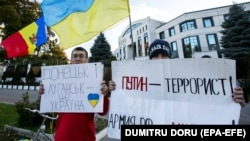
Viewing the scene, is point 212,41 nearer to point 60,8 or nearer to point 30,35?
point 30,35

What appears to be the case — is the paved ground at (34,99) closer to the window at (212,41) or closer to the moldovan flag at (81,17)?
the moldovan flag at (81,17)

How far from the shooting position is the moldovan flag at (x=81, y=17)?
3.74 meters

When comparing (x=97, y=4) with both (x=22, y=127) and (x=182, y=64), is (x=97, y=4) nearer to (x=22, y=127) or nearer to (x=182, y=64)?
(x=182, y=64)

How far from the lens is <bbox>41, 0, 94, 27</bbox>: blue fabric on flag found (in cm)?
419

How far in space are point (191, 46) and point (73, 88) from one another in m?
44.8

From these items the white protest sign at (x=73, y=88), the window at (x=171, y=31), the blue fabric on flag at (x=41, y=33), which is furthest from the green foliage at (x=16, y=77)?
the white protest sign at (x=73, y=88)

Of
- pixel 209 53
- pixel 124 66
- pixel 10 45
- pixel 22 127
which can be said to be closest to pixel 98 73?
pixel 124 66

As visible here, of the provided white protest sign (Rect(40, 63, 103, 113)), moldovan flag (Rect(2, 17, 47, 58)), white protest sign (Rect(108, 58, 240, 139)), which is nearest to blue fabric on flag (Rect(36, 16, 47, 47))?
moldovan flag (Rect(2, 17, 47, 58))

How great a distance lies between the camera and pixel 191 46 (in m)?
46.1

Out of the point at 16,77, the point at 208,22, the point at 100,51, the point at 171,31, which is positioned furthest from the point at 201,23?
the point at 16,77

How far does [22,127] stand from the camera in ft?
28.5

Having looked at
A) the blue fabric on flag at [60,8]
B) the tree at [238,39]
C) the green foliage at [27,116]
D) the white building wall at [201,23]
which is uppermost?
the white building wall at [201,23]

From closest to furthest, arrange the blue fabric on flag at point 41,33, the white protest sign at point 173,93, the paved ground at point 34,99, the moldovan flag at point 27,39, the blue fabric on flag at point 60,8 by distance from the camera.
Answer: the white protest sign at point 173,93 < the blue fabric on flag at point 60,8 < the blue fabric on flag at point 41,33 < the moldovan flag at point 27,39 < the paved ground at point 34,99

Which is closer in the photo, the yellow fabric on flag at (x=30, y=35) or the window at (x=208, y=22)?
the yellow fabric on flag at (x=30, y=35)
